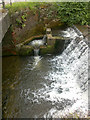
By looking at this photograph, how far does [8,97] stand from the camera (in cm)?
443

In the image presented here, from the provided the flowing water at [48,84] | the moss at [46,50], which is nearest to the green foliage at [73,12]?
the flowing water at [48,84]

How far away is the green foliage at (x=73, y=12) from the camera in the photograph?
27.1 ft

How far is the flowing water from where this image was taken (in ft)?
12.7

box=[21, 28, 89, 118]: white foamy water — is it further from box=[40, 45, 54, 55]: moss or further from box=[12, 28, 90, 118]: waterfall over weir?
box=[40, 45, 54, 55]: moss

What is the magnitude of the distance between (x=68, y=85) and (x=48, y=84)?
0.94m

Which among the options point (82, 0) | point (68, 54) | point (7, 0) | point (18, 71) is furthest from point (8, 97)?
point (82, 0)

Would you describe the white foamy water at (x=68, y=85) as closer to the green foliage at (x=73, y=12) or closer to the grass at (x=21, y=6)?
the green foliage at (x=73, y=12)

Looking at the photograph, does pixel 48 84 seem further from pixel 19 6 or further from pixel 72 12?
pixel 72 12

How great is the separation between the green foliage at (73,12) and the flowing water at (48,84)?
258cm

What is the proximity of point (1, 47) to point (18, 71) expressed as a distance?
203 centimetres

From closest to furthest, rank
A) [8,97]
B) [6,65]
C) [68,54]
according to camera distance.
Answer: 1. [8,97]
2. [6,65]
3. [68,54]

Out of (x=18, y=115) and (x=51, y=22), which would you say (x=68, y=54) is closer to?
(x=51, y=22)

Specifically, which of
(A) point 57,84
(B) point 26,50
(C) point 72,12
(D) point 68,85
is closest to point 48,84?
(A) point 57,84

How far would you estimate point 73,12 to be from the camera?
8414mm
